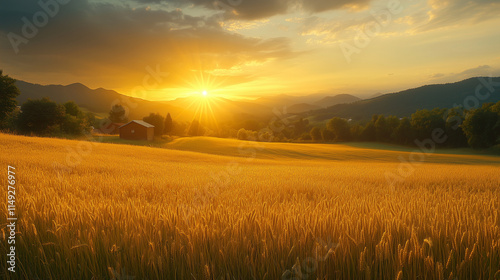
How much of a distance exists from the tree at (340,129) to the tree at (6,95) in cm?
8912

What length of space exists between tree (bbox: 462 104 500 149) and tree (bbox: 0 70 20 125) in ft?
331

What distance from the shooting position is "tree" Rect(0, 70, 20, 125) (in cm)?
4450

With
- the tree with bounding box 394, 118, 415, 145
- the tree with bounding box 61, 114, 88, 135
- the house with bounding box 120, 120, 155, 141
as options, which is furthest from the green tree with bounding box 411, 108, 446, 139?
the tree with bounding box 61, 114, 88, 135

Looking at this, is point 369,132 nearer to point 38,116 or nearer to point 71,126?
point 71,126

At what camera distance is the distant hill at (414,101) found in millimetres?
174250

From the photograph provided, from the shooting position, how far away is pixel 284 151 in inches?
1971

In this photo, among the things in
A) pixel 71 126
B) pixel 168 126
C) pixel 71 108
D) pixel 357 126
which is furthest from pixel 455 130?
pixel 71 108

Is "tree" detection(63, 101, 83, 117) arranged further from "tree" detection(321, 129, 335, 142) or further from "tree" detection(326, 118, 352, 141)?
"tree" detection(326, 118, 352, 141)

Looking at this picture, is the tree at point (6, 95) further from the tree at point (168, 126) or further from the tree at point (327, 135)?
the tree at point (327, 135)

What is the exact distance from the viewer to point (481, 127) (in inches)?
2515

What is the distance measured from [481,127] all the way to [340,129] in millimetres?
38919

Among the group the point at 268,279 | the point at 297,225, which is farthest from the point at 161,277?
the point at 297,225

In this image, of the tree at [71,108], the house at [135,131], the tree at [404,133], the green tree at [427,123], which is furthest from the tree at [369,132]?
the tree at [71,108]

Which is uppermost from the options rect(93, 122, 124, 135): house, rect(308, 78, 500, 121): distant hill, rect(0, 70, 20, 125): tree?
rect(308, 78, 500, 121): distant hill
